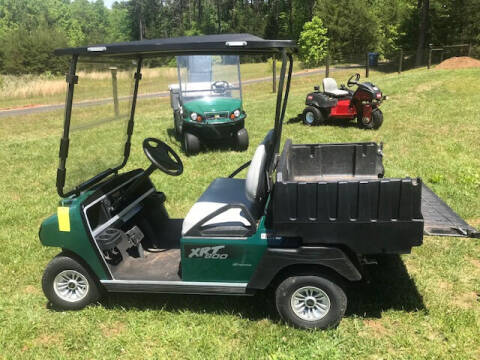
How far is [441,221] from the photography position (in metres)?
2.94

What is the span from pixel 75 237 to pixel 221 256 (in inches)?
41.7

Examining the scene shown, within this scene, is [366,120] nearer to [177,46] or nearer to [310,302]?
[310,302]

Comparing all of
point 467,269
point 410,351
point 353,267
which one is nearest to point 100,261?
point 353,267

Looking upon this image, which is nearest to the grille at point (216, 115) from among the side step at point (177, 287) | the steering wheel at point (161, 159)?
the steering wheel at point (161, 159)

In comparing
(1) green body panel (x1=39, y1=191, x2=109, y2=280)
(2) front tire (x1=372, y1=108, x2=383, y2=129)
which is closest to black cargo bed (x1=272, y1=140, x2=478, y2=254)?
(1) green body panel (x1=39, y1=191, x2=109, y2=280)

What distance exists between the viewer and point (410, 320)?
3.02 meters

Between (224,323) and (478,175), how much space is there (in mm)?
4352

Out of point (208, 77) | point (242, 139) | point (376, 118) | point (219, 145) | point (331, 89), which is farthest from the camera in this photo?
point (331, 89)

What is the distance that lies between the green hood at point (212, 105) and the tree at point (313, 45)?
25522mm

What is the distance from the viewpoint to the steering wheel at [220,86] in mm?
7228

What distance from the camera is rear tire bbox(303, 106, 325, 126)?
31.0 feet

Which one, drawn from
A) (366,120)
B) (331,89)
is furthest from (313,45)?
(366,120)

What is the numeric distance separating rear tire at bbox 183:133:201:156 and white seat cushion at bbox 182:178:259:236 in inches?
149

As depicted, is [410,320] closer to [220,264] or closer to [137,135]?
[220,264]
